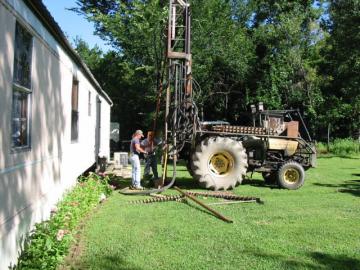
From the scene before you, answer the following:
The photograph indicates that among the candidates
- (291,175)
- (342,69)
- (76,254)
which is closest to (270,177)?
(291,175)

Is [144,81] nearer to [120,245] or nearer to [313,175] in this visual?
[313,175]

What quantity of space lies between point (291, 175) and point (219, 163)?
2.21 metres

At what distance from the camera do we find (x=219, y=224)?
788 centimetres

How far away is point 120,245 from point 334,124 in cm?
2782

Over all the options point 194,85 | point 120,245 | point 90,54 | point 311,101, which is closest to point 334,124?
point 311,101

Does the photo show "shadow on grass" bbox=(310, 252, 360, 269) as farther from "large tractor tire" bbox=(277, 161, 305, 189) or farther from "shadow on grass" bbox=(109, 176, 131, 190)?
"shadow on grass" bbox=(109, 176, 131, 190)

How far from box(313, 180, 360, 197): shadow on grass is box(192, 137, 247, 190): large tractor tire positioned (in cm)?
276

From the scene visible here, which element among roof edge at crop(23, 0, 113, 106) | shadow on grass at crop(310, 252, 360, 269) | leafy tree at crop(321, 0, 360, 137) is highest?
leafy tree at crop(321, 0, 360, 137)

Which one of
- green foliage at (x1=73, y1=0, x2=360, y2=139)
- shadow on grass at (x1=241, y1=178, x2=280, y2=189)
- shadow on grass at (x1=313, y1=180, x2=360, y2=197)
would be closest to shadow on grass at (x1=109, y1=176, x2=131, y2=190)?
shadow on grass at (x1=241, y1=178, x2=280, y2=189)

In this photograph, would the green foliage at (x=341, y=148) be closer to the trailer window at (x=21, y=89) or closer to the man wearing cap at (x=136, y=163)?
the man wearing cap at (x=136, y=163)

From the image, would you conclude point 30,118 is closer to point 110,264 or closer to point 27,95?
point 27,95

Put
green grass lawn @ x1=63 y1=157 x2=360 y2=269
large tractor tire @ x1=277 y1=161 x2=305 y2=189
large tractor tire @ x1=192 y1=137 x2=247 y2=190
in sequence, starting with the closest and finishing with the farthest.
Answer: green grass lawn @ x1=63 y1=157 x2=360 y2=269
large tractor tire @ x1=192 y1=137 x2=247 y2=190
large tractor tire @ x1=277 y1=161 x2=305 y2=189

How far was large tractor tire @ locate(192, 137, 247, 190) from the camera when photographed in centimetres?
1196

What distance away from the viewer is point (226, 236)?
7.04 metres
